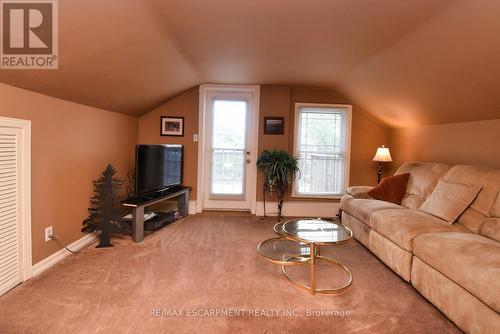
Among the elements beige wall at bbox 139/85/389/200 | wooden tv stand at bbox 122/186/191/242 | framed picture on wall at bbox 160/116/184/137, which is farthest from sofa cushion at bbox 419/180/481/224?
framed picture on wall at bbox 160/116/184/137

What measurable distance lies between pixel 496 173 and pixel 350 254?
149cm

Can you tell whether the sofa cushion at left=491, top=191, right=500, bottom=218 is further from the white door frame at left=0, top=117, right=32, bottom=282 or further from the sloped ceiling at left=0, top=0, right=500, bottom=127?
the white door frame at left=0, top=117, right=32, bottom=282

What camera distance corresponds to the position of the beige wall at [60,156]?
2189 millimetres

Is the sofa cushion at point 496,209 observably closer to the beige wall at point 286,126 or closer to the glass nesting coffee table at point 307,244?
the glass nesting coffee table at point 307,244

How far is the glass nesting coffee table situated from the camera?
213 cm

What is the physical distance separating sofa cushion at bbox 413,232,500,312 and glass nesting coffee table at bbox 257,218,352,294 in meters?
0.56

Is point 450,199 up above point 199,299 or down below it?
above

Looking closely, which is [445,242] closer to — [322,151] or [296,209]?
[296,209]

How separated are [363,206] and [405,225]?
754 mm

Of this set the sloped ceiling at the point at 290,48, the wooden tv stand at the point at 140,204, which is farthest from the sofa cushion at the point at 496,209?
the wooden tv stand at the point at 140,204


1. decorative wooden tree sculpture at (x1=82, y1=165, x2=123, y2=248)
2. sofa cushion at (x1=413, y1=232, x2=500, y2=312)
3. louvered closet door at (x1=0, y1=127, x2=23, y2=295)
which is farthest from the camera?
decorative wooden tree sculpture at (x1=82, y1=165, x2=123, y2=248)

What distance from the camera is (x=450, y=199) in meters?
2.55

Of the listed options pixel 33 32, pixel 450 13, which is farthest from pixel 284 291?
pixel 33 32

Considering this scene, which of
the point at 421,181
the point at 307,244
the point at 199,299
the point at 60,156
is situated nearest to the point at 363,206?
the point at 421,181
